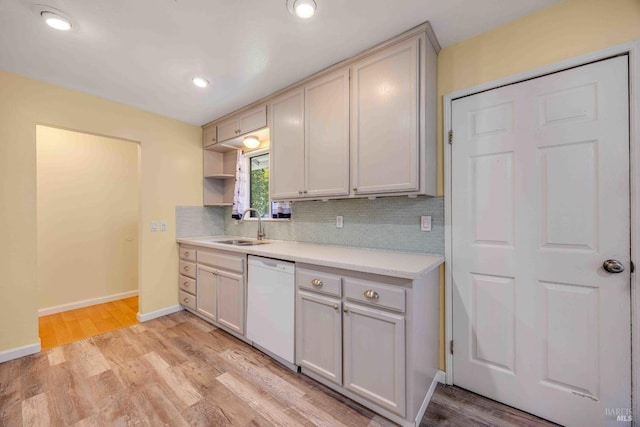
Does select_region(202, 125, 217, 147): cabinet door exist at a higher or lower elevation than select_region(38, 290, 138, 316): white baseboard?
higher

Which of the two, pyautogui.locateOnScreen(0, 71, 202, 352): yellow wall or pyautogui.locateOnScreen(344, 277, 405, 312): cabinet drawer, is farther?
pyautogui.locateOnScreen(0, 71, 202, 352): yellow wall

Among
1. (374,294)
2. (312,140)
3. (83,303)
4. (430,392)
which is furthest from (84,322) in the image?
(430,392)

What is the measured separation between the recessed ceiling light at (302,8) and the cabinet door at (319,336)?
176 centimetres

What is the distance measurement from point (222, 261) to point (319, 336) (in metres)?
1.31

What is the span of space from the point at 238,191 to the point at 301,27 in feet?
6.82

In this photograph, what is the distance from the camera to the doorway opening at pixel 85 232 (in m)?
3.05

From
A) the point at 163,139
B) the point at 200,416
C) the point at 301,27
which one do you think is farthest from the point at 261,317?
the point at 163,139

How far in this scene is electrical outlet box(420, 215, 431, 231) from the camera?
1884 millimetres

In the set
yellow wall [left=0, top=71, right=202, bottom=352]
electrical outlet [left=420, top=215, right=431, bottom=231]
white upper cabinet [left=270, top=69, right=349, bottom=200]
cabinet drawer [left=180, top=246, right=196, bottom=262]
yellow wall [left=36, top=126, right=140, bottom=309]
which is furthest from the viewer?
yellow wall [left=36, top=126, right=140, bottom=309]

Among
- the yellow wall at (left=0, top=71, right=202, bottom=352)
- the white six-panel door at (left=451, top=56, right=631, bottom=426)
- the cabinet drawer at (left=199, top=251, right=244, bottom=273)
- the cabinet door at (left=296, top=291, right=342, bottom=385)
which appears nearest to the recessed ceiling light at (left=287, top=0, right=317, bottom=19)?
the white six-panel door at (left=451, top=56, right=631, bottom=426)

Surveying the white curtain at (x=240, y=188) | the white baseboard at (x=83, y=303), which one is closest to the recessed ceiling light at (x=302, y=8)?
the white curtain at (x=240, y=188)

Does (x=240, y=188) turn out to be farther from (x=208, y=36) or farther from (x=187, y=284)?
(x=208, y=36)

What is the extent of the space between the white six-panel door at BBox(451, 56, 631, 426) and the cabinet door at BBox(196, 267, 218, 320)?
2243mm

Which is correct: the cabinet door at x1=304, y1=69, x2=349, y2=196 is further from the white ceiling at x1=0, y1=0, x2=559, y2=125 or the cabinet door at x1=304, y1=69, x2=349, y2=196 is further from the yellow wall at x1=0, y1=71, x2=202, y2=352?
the yellow wall at x1=0, y1=71, x2=202, y2=352
